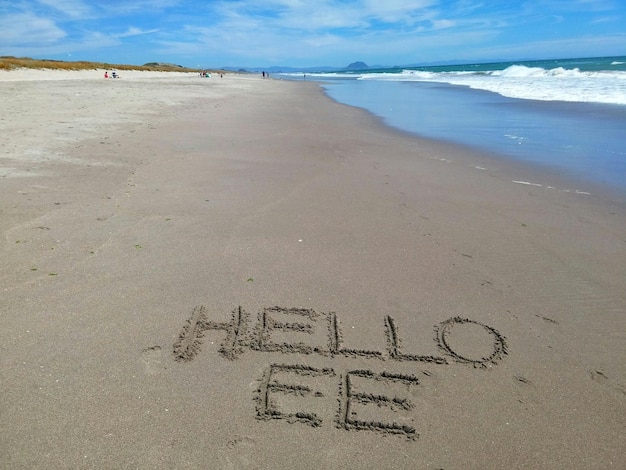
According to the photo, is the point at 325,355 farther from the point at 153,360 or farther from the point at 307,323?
the point at 153,360

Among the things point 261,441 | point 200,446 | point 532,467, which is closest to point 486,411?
point 532,467

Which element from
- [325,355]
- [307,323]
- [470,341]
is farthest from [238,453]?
[470,341]

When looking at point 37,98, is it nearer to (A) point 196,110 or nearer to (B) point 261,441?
(A) point 196,110

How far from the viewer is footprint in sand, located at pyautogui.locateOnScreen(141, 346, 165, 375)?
2.43 m

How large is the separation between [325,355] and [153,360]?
109 cm

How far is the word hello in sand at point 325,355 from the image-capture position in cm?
218

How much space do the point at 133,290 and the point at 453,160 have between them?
20.6 feet

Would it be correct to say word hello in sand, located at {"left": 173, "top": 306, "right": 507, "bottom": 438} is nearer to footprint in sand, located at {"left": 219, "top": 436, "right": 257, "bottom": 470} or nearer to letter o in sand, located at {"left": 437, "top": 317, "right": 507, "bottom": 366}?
letter o in sand, located at {"left": 437, "top": 317, "right": 507, "bottom": 366}

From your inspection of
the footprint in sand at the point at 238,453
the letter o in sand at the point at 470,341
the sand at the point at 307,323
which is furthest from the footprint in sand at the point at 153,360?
the letter o in sand at the point at 470,341

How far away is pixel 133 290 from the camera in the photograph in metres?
3.21

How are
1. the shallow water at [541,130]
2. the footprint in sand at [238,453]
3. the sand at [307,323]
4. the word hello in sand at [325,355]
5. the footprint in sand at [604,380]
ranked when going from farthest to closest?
1. the shallow water at [541,130]
2. the footprint in sand at [604,380]
3. the word hello in sand at [325,355]
4. the sand at [307,323]
5. the footprint in sand at [238,453]

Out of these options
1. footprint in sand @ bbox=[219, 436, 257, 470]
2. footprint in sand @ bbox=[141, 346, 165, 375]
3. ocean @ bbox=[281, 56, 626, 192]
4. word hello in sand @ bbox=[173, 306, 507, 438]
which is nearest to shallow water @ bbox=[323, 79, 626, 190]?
ocean @ bbox=[281, 56, 626, 192]

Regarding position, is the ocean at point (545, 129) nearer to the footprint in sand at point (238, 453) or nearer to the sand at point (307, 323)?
the sand at point (307, 323)

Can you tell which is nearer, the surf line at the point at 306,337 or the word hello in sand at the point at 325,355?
the word hello in sand at the point at 325,355
